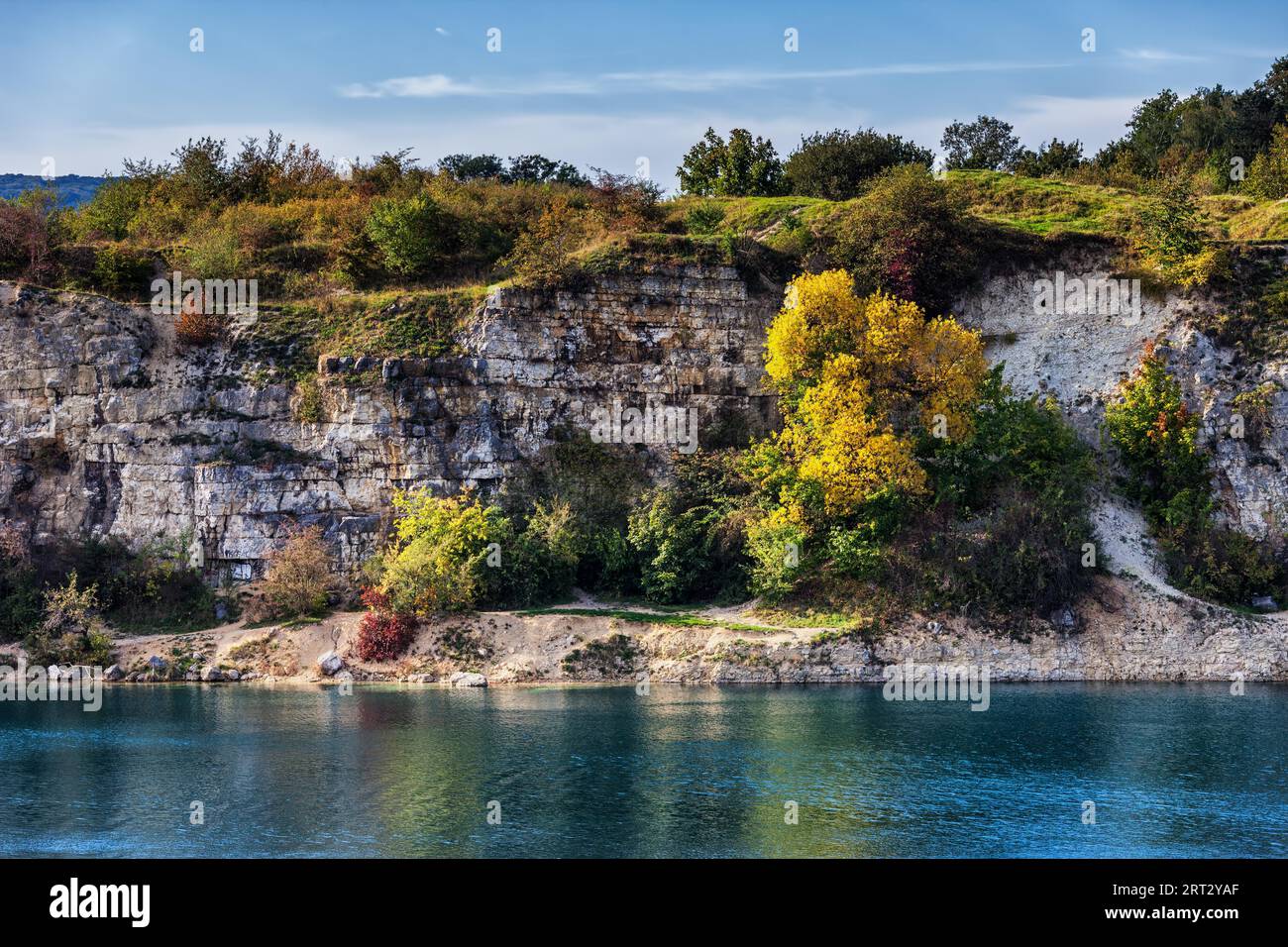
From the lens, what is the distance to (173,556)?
149 ft

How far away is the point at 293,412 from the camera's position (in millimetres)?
47344

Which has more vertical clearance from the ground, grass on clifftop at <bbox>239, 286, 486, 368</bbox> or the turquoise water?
grass on clifftop at <bbox>239, 286, 486, 368</bbox>

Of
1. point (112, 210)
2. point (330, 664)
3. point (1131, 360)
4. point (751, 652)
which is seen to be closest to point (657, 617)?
point (751, 652)

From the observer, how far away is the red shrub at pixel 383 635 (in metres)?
41.1

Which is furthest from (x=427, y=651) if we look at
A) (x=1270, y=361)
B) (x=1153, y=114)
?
(x=1153, y=114)

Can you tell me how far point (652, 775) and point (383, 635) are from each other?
53.3ft

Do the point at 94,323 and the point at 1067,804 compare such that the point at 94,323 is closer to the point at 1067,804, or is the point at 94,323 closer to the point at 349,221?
the point at 349,221

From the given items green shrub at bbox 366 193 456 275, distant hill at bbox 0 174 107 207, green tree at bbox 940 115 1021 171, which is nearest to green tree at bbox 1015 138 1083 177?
green tree at bbox 940 115 1021 171

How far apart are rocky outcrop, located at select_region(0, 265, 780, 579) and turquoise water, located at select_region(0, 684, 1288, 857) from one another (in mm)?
10251

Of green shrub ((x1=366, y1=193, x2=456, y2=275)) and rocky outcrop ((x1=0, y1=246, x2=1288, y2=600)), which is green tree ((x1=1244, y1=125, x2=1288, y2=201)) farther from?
green shrub ((x1=366, y1=193, x2=456, y2=275))

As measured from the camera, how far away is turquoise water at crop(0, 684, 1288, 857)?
22.8 meters

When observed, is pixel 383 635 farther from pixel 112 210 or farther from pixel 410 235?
pixel 112 210
